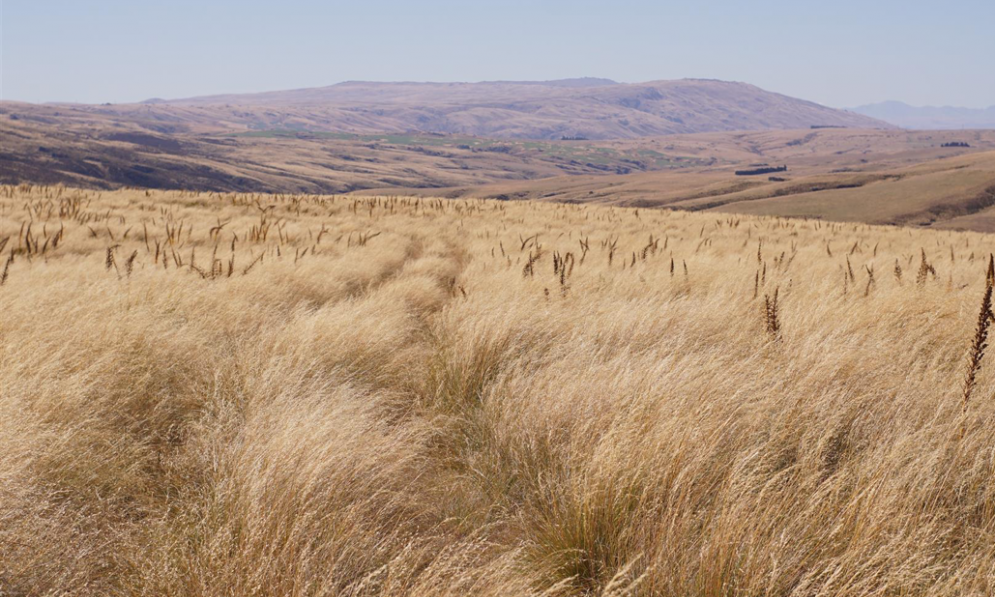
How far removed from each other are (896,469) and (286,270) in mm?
5944

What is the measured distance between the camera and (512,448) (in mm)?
2598

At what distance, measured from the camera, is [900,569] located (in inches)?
64.5

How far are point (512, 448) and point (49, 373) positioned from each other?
2.22 meters

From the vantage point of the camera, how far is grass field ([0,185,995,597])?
1.75 m

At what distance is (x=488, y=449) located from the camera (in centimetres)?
271

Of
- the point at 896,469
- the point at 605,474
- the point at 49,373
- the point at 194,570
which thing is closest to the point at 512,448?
the point at 605,474

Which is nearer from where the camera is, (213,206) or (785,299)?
(785,299)

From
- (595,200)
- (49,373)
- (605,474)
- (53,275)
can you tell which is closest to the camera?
(605,474)

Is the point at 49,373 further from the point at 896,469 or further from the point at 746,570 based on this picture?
the point at 896,469

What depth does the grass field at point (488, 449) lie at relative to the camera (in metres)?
1.75

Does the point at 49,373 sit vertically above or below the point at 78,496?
above

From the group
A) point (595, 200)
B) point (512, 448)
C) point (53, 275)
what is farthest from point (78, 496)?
point (595, 200)

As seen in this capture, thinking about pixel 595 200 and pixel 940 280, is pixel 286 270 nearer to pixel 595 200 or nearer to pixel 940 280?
pixel 940 280

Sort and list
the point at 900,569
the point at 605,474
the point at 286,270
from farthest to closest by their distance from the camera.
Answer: the point at 286,270, the point at 605,474, the point at 900,569
